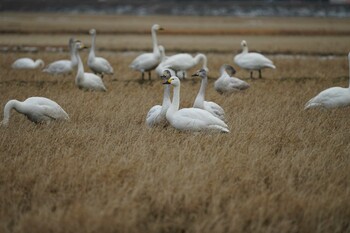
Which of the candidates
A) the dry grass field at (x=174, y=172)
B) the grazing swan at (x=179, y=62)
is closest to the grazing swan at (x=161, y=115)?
the dry grass field at (x=174, y=172)

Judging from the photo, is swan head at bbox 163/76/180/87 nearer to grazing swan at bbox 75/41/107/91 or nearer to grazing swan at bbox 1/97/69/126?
grazing swan at bbox 1/97/69/126

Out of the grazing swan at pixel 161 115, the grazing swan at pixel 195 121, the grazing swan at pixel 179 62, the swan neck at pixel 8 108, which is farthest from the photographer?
the grazing swan at pixel 179 62

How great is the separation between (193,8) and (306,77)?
68.0 metres

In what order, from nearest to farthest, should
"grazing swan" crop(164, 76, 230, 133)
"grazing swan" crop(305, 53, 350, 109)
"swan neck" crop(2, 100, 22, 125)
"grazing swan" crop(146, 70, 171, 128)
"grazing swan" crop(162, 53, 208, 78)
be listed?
"grazing swan" crop(164, 76, 230, 133), "swan neck" crop(2, 100, 22, 125), "grazing swan" crop(146, 70, 171, 128), "grazing swan" crop(305, 53, 350, 109), "grazing swan" crop(162, 53, 208, 78)

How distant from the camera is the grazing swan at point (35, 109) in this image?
868cm

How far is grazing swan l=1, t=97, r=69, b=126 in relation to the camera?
8680mm

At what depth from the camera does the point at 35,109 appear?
8.87 meters

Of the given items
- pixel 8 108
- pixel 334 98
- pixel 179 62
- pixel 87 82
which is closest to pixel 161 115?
pixel 8 108

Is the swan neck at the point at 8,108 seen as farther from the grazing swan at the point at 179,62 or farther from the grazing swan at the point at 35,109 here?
the grazing swan at the point at 179,62

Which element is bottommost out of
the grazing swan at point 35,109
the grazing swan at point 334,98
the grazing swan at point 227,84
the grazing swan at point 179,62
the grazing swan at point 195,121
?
the grazing swan at point 195,121

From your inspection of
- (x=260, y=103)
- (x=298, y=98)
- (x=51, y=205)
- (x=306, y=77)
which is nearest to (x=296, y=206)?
(x=51, y=205)

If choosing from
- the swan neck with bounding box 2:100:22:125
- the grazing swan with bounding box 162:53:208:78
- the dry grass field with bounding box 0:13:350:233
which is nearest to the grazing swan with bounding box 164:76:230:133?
the dry grass field with bounding box 0:13:350:233

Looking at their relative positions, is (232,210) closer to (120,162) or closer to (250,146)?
(120,162)

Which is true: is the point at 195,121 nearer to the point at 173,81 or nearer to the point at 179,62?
the point at 173,81
